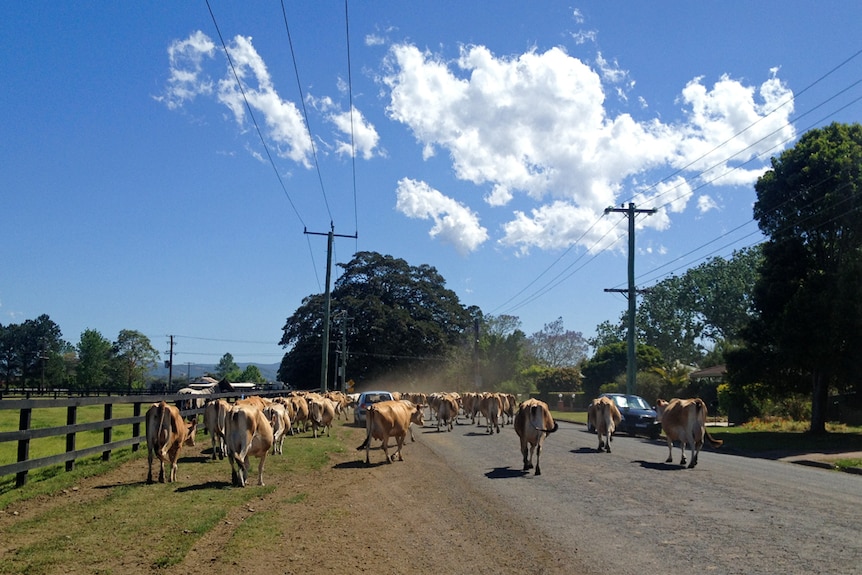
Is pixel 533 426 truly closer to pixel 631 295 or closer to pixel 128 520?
pixel 128 520

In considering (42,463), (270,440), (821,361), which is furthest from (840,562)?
(821,361)

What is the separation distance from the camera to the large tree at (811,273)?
26484 mm

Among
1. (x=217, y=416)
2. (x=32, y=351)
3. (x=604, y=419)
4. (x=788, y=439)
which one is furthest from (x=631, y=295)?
(x=32, y=351)

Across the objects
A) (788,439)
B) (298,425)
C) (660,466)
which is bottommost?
(788,439)

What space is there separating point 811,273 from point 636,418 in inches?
364

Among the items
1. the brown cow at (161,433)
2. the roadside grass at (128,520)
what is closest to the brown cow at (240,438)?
the roadside grass at (128,520)

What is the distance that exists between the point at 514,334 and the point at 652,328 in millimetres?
18420

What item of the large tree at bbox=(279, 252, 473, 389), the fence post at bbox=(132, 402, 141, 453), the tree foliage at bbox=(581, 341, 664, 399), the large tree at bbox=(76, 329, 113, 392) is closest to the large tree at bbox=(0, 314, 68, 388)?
the large tree at bbox=(76, 329, 113, 392)

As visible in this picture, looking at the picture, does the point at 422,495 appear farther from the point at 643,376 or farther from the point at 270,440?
the point at 643,376

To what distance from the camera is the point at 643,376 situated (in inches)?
2004

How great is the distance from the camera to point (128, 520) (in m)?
8.64

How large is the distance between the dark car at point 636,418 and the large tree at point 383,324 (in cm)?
4582

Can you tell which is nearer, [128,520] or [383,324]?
[128,520]

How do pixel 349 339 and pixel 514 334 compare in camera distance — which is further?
pixel 514 334
